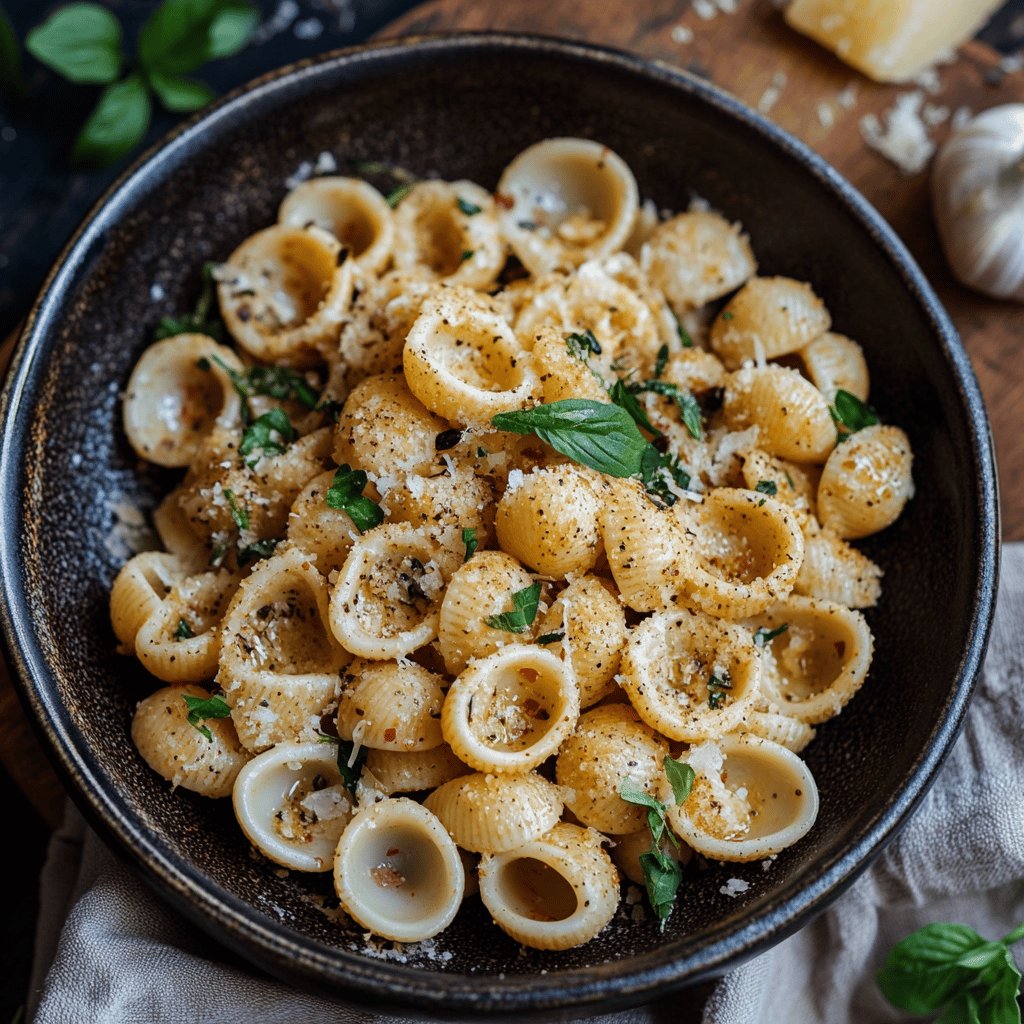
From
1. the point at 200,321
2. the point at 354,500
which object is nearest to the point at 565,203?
the point at 200,321

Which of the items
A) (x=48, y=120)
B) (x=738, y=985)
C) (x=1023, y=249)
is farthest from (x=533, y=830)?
(x=48, y=120)

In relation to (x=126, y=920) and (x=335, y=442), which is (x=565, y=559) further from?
(x=126, y=920)

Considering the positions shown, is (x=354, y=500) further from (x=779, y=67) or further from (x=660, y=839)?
(x=779, y=67)

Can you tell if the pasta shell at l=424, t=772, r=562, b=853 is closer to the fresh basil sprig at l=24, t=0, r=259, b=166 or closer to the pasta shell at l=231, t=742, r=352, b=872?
the pasta shell at l=231, t=742, r=352, b=872

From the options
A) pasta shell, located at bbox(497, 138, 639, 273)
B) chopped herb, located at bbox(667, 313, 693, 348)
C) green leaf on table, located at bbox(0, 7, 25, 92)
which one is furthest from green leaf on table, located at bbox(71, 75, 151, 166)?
chopped herb, located at bbox(667, 313, 693, 348)

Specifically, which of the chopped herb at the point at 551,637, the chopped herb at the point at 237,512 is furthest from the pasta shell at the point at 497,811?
the chopped herb at the point at 237,512

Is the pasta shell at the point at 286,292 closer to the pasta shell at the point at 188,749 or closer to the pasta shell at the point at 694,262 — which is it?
the pasta shell at the point at 694,262
